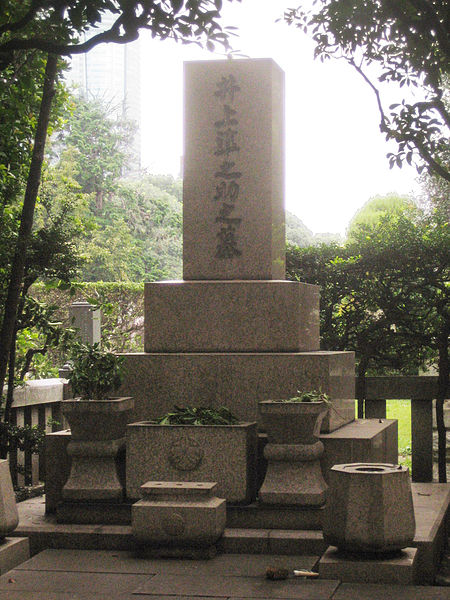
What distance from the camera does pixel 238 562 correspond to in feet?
19.2

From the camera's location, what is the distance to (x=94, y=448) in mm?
6863

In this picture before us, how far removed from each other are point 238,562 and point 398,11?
220 inches

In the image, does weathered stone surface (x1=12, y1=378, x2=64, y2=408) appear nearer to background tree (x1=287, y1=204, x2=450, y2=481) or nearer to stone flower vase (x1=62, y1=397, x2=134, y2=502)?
stone flower vase (x1=62, y1=397, x2=134, y2=502)

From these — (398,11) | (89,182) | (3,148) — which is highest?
(89,182)

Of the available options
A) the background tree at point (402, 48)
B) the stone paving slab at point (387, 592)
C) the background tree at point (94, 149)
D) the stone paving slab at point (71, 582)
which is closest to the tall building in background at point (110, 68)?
the background tree at point (94, 149)

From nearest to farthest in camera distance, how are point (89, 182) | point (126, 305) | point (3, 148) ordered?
point (3, 148) < point (126, 305) < point (89, 182)

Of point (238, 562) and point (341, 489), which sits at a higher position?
point (341, 489)

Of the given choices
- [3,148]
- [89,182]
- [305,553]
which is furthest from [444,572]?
[89,182]

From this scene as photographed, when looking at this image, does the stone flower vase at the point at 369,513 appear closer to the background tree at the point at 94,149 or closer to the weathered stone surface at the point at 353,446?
the weathered stone surface at the point at 353,446

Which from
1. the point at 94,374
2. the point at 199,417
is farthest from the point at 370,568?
the point at 94,374

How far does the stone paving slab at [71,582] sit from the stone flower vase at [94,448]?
1232 mm

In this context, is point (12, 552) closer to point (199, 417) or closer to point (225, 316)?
point (199, 417)

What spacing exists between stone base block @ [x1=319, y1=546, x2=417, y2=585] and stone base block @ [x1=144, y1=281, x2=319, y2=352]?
2.66m

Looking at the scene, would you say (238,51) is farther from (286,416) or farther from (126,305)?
(126,305)
